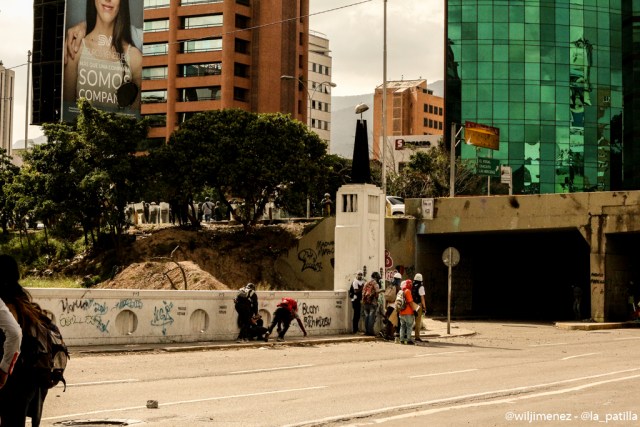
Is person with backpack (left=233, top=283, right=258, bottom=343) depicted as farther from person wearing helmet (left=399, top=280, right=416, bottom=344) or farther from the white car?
the white car

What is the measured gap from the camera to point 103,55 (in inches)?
2427

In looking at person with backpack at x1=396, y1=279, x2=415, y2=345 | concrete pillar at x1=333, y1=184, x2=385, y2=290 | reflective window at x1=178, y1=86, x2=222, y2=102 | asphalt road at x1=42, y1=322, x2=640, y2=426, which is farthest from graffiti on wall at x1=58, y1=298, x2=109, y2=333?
reflective window at x1=178, y1=86, x2=222, y2=102

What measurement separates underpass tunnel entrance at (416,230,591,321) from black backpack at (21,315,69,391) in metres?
40.9

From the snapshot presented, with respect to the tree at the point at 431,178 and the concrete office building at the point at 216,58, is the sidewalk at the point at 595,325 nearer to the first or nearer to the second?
the tree at the point at 431,178

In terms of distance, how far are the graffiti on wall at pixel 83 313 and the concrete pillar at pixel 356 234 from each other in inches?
372

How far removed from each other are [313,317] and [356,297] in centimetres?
151

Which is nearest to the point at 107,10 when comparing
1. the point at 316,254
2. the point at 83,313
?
the point at 316,254

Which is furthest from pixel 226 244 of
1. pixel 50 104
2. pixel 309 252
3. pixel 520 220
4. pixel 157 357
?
pixel 157 357

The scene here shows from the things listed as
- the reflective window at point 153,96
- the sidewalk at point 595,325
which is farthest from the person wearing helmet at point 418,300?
the reflective window at point 153,96

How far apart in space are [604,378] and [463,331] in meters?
17.8

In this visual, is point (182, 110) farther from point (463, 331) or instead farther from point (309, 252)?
point (463, 331)

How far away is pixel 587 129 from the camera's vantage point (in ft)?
291

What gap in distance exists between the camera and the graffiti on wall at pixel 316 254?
52625mm

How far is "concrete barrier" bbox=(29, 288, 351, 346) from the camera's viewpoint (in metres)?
22.5
